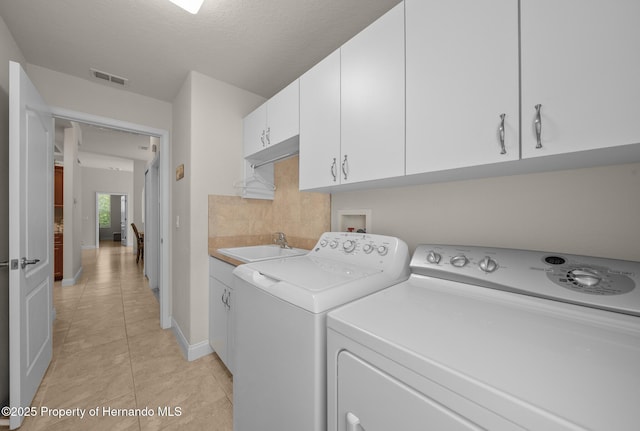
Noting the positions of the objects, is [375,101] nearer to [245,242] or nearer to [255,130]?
[255,130]

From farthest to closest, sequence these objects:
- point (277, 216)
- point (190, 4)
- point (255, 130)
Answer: point (277, 216), point (255, 130), point (190, 4)

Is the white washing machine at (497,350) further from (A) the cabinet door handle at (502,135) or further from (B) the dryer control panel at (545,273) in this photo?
(A) the cabinet door handle at (502,135)

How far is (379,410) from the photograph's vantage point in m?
0.60

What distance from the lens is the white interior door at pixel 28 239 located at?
1.29 meters

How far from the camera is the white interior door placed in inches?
50.9

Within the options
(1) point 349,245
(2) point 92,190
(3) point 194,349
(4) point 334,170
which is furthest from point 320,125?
(2) point 92,190

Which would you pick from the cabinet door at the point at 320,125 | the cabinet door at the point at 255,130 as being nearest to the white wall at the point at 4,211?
the cabinet door at the point at 255,130

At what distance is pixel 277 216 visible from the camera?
A: 2432 millimetres

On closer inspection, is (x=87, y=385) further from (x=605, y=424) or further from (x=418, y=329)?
(x=605, y=424)

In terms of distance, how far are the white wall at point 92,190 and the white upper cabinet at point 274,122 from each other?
831 centimetres

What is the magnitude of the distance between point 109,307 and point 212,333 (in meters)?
Result: 2.01

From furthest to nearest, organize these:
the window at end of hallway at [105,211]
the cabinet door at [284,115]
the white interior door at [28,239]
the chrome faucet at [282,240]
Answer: the window at end of hallway at [105,211] < the chrome faucet at [282,240] < the cabinet door at [284,115] < the white interior door at [28,239]

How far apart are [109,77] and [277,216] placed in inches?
76.0

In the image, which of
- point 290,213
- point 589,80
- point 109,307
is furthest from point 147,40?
point 109,307
